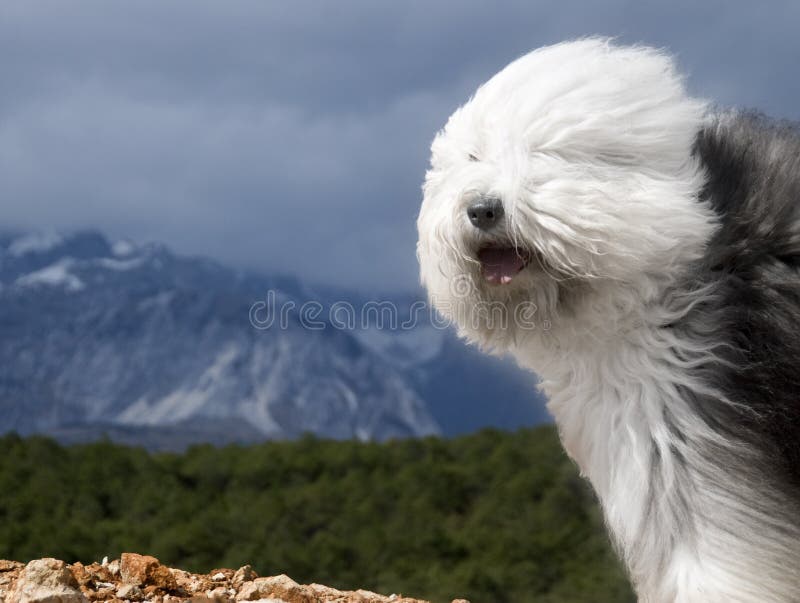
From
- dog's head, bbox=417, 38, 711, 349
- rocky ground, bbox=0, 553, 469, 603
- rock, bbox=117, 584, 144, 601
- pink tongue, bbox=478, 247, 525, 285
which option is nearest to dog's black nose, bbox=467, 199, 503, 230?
dog's head, bbox=417, 38, 711, 349

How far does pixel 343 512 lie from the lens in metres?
9.27

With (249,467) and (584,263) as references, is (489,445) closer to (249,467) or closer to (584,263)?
(249,467)

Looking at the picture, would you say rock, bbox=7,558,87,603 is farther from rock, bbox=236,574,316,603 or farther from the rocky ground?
rock, bbox=236,574,316,603

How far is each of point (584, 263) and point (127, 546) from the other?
19.8 feet

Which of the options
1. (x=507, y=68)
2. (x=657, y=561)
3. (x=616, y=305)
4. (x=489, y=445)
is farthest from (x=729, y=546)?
(x=489, y=445)

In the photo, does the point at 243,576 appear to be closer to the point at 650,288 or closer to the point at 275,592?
the point at 275,592

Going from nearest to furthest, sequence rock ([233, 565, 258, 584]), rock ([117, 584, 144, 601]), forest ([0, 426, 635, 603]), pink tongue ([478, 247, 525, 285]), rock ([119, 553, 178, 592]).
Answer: pink tongue ([478, 247, 525, 285])
rock ([117, 584, 144, 601])
rock ([119, 553, 178, 592])
rock ([233, 565, 258, 584])
forest ([0, 426, 635, 603])

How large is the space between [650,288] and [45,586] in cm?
253

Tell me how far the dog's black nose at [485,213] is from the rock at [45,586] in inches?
80.4

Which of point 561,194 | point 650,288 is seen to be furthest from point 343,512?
point 561,194

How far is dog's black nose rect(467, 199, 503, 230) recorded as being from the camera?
12.7ft

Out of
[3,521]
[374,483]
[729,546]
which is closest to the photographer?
[729,546]

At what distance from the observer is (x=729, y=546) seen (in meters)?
3.78

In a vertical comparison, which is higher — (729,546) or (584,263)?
(584,263)
